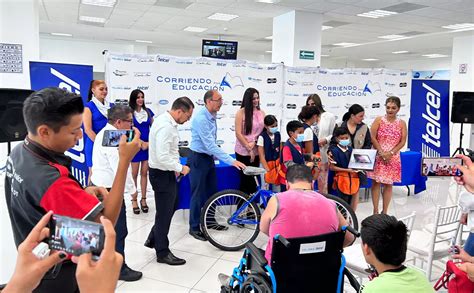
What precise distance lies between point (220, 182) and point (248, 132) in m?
0.69

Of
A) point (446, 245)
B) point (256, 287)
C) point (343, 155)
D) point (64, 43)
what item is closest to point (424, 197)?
point (343, 155)

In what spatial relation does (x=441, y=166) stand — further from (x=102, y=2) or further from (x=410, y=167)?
(x=102, y=2)

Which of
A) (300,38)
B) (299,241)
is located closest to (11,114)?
(299,241)

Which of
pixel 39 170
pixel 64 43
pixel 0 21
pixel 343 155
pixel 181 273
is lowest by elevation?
pixel 181 273

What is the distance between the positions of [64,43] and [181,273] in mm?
13962

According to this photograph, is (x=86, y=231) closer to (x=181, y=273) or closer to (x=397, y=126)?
(x=181, y=273)

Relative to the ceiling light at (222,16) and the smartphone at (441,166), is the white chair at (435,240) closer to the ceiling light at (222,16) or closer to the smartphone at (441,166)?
the smartphone at (441,166)

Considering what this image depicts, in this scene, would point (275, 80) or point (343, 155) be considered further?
point (275, 80)

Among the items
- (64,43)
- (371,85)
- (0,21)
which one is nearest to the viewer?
(0,21)

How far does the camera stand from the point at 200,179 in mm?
3895

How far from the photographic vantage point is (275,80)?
6406mm

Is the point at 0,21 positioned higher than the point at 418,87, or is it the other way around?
the point at 0,21

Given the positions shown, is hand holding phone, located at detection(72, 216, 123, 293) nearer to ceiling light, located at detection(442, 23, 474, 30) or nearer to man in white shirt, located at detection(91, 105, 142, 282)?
man in white shirt, located at detection(91, 105, 142, 282)

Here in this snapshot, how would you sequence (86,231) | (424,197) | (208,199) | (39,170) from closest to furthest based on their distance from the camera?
(86,231), (39,170), (208,199), (424,197)
